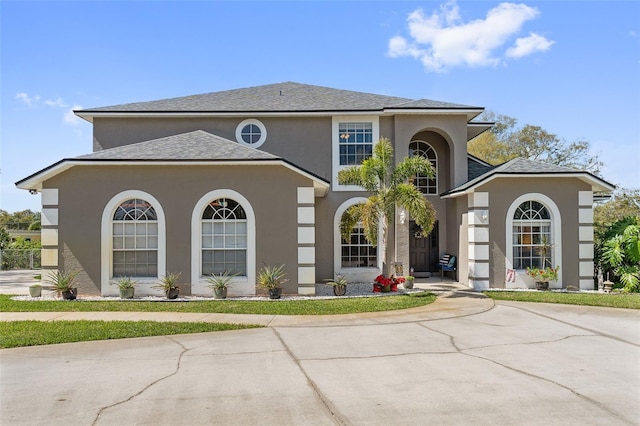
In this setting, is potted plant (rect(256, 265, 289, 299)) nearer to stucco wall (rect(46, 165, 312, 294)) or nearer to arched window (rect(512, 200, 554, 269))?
stucco wall (rect(46, 165, 312, 294))

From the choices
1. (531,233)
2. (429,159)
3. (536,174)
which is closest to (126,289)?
(429,159)

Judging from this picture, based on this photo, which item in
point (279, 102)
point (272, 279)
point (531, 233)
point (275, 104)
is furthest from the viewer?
point (279, 102)

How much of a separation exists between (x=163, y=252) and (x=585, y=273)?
14183mm

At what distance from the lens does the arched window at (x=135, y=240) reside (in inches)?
574

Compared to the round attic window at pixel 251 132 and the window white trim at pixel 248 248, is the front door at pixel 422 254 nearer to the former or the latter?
the round attic window at pixel 251 132

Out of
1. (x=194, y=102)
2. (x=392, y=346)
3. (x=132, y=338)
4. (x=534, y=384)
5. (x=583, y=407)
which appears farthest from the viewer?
(x=194, y=102)

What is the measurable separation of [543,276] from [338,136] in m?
8.97

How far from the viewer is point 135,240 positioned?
14602mm

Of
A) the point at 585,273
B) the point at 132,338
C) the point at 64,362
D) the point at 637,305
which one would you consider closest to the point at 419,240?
the point at 585,273

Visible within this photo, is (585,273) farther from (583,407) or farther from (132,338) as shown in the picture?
(132,338)

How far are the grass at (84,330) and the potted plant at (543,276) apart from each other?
10.4 metres

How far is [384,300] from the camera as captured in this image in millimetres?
13516

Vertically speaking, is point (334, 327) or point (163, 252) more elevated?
point (163, 252)

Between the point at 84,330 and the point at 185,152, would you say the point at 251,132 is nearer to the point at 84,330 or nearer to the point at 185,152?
the point at 185,152
